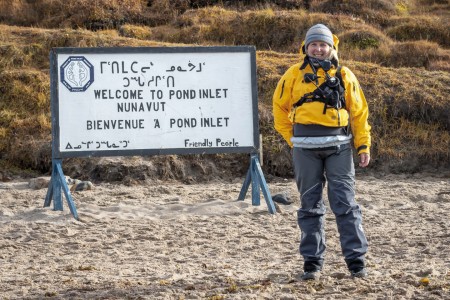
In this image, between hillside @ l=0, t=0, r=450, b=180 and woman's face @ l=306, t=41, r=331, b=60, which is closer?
woman's face @ l=306, t=41, r=331, b=60

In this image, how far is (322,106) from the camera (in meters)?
6.20

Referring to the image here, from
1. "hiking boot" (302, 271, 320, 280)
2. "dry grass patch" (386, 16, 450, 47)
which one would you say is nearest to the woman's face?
"hiking boot" (302, 271, 320, 280)

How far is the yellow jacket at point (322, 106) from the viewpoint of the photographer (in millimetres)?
6211

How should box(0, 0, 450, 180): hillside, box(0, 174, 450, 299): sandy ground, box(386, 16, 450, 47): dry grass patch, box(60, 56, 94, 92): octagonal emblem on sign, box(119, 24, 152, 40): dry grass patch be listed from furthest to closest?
box(386, 16, 450, 47): dry grass patch < box(119, 24, 152, 40): dry grass patch < box(0, 0, 450, 180): hillside < box(60, 56, 94, 92): octagonal emblem on sign < box(0, 174, 450, 299): sandy ground

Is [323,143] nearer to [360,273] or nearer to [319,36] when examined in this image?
[319,36]

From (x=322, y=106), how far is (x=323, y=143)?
0.26m

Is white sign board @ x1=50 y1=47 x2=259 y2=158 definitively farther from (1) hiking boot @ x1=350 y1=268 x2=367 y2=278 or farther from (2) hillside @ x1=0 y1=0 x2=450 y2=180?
(1) hiking boot @ x1=350 y1=268 x2=367 y2=278

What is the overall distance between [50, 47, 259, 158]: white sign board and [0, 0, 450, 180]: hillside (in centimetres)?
246

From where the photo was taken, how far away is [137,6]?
917 inches

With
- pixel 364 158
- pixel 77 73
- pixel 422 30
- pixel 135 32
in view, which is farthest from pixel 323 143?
pixel 422 30

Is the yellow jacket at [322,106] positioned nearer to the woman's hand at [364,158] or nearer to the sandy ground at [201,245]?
the woman's hand at [364,158]

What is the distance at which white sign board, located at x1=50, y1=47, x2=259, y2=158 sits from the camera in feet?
32.3

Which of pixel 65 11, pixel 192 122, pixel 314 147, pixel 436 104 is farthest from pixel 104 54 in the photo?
pixel 65 11

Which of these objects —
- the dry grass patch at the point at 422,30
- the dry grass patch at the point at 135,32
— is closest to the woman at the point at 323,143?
the dry grass patch at the point at 135,32
